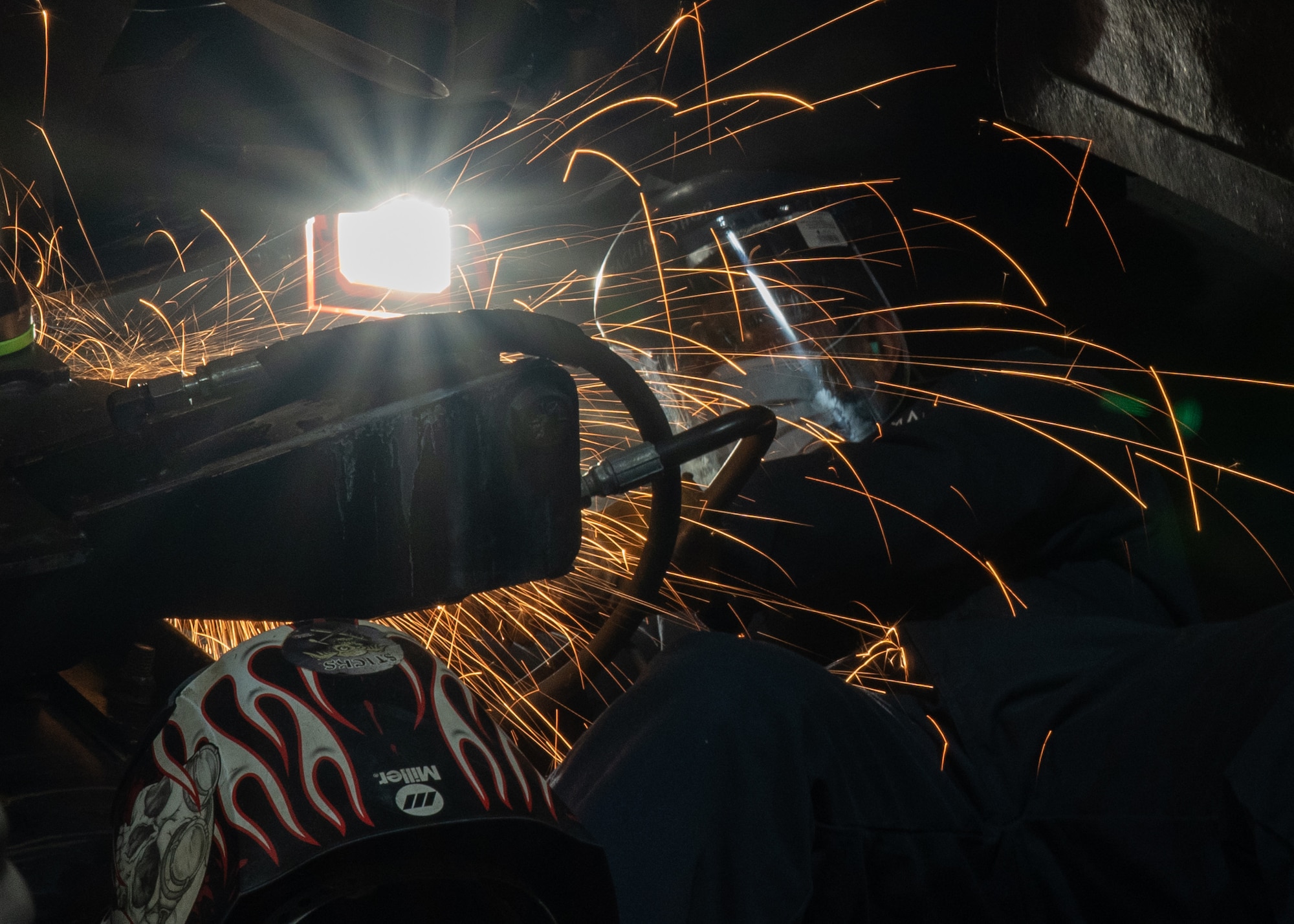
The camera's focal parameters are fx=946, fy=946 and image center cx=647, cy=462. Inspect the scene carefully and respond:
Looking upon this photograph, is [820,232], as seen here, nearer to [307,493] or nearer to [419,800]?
[307,493]

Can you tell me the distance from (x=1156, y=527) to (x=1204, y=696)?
75 centimetres

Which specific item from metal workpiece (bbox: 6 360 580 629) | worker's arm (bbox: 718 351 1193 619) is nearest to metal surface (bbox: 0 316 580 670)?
metal workpiece (bbox: 6 360 580 629)

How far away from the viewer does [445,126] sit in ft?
6.53

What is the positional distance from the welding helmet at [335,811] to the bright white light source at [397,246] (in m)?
1.58

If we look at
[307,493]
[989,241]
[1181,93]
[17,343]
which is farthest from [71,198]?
[989,241]

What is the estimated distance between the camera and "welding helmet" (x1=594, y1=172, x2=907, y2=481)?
77.4 inches

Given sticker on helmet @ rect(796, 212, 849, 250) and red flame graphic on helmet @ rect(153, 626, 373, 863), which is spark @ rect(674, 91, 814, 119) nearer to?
sticker on helmet @ rect(796, 212, 849, 250)

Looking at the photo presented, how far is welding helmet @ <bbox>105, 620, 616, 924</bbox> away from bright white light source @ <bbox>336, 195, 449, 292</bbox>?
1.58 m

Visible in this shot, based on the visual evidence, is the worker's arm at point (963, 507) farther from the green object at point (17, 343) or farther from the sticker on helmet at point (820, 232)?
the green object at point (17, 343)

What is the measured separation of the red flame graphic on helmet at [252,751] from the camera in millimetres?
605

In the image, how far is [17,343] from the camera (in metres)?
1.03

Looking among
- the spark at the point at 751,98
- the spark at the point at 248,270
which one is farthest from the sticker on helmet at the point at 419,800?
the spark at the point at 751,98

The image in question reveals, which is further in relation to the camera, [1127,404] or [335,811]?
[1127,404]

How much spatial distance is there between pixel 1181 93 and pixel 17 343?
64.1 inches
